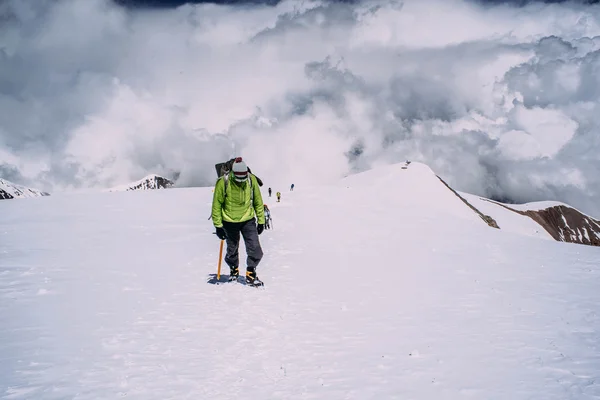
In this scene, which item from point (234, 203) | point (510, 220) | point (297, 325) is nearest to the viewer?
point (297, 325)

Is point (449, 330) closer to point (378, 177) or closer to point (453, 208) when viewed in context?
point (453, 208)

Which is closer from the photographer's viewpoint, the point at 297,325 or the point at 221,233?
the point at 297,325

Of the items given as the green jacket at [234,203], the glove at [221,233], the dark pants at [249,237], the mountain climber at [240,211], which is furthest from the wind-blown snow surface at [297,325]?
the green jacket at [234,203]

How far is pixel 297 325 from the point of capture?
307 inches

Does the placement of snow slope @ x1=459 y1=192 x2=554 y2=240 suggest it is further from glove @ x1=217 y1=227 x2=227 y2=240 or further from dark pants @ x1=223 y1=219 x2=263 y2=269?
glove @ x1=217 y1=227 x2=227 y2=240

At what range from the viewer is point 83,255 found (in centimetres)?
1384

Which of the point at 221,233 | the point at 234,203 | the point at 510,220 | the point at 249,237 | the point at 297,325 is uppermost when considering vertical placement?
the point at 510,220

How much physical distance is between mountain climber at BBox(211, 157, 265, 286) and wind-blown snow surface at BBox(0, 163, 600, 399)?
102cm

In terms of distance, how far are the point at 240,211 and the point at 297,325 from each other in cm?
374

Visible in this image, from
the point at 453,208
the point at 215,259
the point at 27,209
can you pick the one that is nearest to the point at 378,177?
the point at 453,208

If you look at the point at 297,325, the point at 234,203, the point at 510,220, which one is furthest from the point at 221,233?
the point at 510,220

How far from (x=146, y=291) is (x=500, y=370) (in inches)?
291

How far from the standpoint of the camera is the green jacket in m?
10.4

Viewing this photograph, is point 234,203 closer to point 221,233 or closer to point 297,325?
point 221,233
